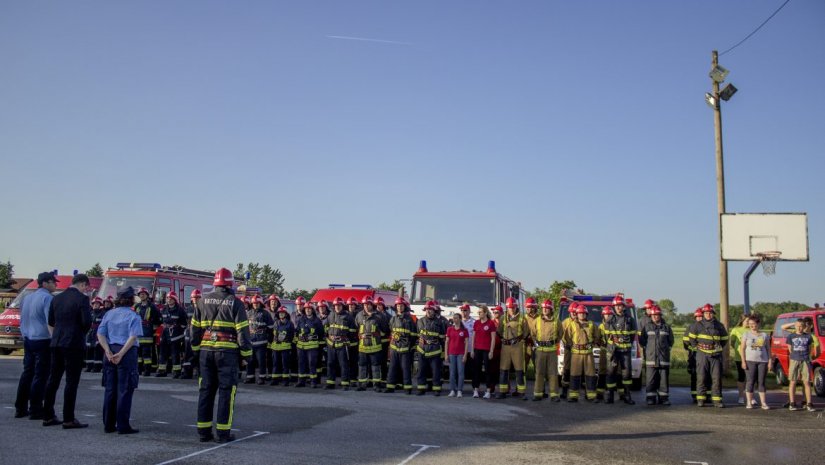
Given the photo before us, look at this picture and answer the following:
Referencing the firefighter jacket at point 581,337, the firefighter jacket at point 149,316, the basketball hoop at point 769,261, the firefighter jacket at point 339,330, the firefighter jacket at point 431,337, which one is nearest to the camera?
the firefighter jacket at point 581,337

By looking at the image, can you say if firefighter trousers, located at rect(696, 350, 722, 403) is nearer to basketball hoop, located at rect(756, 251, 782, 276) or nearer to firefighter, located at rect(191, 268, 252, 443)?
basketball hoop, located at rect(756, 251, 782, 276)

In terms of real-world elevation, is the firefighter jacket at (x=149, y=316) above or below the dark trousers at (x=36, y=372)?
above

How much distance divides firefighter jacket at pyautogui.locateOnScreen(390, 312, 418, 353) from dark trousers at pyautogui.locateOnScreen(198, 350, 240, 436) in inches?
252

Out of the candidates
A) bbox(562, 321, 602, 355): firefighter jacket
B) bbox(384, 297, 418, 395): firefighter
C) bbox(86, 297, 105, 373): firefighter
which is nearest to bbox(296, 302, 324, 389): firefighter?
bbox(384, 297, 418, 395): firefighter

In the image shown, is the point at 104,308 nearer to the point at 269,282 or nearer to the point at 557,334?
the point at 557,334

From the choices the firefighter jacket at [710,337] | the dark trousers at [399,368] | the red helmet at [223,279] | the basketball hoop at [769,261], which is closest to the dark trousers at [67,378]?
the red helmet at [223,279]

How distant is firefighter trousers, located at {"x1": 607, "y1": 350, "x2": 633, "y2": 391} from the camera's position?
13688 millimetres

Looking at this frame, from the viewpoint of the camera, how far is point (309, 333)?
15586 mm

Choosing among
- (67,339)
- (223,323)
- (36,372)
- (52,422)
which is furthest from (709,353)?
(36,372)

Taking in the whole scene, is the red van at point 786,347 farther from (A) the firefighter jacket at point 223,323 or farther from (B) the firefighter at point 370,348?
(A) the firefighter jacket at point 223,323

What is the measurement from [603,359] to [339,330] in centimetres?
562

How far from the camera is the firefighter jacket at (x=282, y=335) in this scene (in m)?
15.7

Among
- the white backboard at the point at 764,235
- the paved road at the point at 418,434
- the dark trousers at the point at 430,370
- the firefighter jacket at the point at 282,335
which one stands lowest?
the paved road at the point at 418,434

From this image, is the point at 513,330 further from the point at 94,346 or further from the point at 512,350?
the point at 94,346
